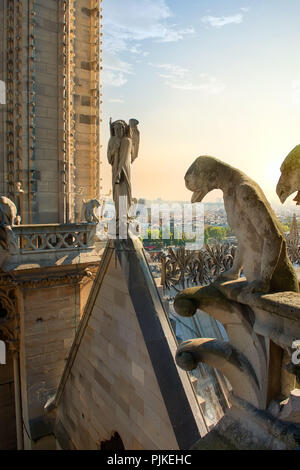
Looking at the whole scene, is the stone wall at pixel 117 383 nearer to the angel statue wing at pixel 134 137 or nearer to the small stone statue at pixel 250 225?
the angel statue wing at pixel 134 137

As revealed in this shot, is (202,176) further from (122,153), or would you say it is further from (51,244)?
(51,244)

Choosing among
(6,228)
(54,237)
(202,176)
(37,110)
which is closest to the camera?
(202,176)

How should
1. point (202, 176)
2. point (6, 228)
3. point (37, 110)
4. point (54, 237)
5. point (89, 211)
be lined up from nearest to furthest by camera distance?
point (202, 176)
point (6, 228)
point (54, 237)
point (89, 211)
point (37, 110)

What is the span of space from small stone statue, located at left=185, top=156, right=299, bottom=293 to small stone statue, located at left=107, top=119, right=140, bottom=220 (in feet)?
8.73

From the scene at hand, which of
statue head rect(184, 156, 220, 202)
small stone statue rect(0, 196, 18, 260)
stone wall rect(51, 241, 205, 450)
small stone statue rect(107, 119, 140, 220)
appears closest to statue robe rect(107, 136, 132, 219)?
small stone statue rect(107, 119, 140, 220)

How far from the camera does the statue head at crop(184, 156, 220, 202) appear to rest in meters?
2.46

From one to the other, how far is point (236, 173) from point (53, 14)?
337 inches

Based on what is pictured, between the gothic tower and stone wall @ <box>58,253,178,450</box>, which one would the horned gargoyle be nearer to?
stone wall @ <box>58,253,178,450</box>

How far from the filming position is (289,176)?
2254mm

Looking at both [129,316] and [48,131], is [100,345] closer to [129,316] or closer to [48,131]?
[129,316]

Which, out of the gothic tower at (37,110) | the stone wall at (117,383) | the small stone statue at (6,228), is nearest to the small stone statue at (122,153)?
the stone wall at (117,383)

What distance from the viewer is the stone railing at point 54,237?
719 cm

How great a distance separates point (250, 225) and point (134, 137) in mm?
3285

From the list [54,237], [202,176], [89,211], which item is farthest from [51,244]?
[202,176]
